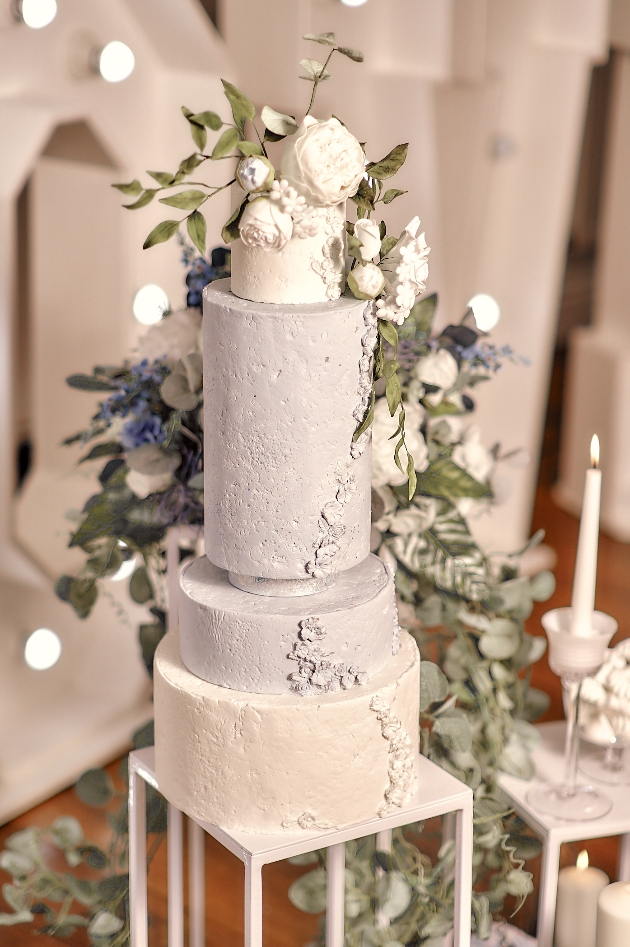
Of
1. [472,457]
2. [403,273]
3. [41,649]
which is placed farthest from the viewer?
[41,649]

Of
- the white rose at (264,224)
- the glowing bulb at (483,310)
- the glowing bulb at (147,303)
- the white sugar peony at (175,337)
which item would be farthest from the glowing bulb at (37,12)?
the white rose at (264,224)

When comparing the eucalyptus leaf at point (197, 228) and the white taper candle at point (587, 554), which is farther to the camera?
the white taper candle at point (587, 554)

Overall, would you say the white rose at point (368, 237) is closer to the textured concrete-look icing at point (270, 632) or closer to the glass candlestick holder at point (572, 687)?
the textured concrete-look icing at point (270, 632)

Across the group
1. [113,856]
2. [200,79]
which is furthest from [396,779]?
[200,79]

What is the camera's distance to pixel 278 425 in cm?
114

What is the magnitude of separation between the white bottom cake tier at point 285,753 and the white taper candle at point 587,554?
0.88ft

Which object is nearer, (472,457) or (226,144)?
(226,144)

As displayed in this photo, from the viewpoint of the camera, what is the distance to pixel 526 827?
1623 mm

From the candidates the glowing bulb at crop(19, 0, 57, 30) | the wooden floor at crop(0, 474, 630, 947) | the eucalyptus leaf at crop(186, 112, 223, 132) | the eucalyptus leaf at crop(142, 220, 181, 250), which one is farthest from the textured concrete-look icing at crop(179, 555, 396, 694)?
the glowing bulb at crop(19, 0, 57, 30)

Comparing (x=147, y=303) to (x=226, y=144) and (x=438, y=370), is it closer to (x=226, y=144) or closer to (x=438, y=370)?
(x=438, y=370)

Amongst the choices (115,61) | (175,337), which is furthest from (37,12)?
(175,337)

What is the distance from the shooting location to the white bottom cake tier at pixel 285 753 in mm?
1168

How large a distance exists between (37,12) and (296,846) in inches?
51.0

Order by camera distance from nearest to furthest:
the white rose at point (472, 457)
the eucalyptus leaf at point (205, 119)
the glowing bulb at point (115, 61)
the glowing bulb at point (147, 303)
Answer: the eucalyptus leaf at point (205, 119), the white rose at point (472, 457), the glowing bulb at point (147, 303), the glowing bulb at point (115, 61)
